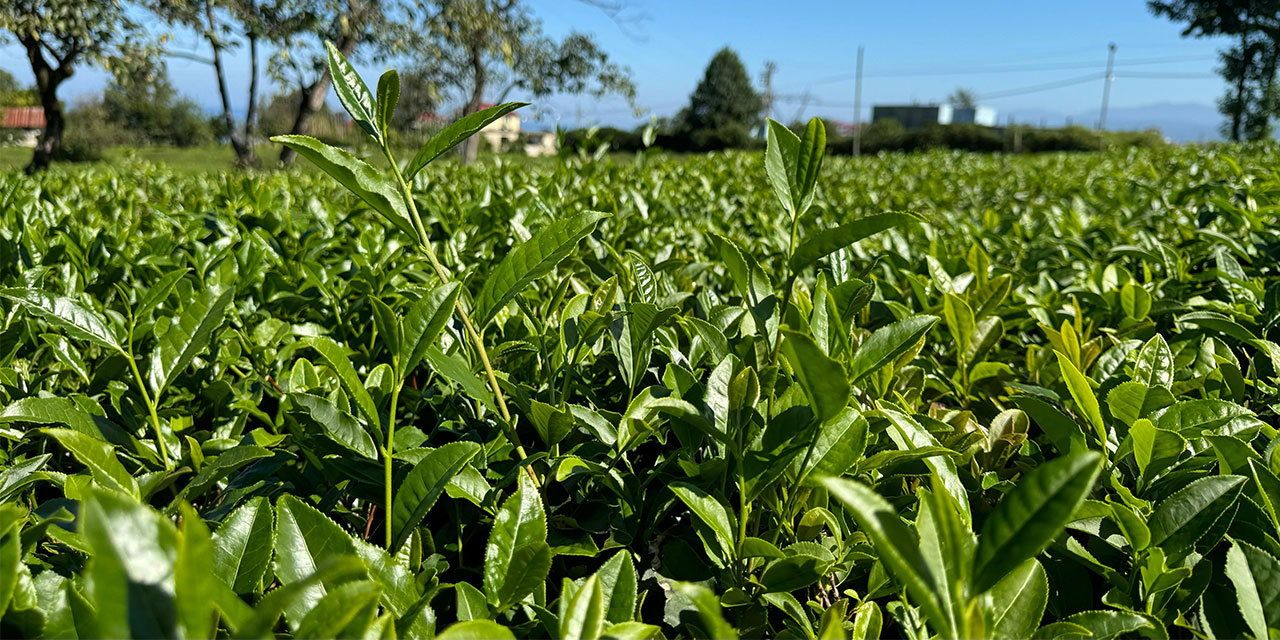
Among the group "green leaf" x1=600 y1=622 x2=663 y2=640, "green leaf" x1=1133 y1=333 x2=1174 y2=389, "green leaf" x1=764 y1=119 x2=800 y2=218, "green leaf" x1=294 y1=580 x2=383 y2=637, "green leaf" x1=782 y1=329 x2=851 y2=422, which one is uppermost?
"green leaf" x1=764 y1=119 x2=800 y2=218

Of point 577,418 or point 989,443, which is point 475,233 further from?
point 989,443

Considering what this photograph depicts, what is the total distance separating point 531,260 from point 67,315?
73 centimetres

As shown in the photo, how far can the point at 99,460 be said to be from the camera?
0.95 m

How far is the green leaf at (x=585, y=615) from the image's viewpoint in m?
0.69

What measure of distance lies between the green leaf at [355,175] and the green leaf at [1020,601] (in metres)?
0.80

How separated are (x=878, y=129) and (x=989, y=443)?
4491 cm

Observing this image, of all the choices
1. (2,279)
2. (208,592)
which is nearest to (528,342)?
(208,592)

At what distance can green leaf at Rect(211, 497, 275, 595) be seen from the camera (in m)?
0.86

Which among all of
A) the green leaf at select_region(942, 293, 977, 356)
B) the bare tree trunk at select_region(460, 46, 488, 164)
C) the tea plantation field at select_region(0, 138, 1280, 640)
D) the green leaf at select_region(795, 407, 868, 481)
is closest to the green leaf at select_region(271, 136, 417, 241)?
the tea plantation field at select_region(0, 138, 1280, 640)

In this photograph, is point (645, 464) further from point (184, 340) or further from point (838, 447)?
point (184, 340)

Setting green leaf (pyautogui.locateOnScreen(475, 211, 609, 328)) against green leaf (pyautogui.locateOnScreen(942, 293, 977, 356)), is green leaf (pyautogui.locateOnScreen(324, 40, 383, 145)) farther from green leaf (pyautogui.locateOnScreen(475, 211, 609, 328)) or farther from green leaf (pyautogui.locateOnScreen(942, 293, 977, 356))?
green leaf (pyautogui.locateOnScreen(942, 293, 977, 356))

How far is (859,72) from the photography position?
5384 centimetres

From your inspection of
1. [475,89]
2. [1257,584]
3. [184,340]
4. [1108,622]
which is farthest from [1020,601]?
[475,89]

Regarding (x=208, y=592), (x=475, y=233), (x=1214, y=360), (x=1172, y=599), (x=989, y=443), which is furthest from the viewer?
(x=475, y=233)
